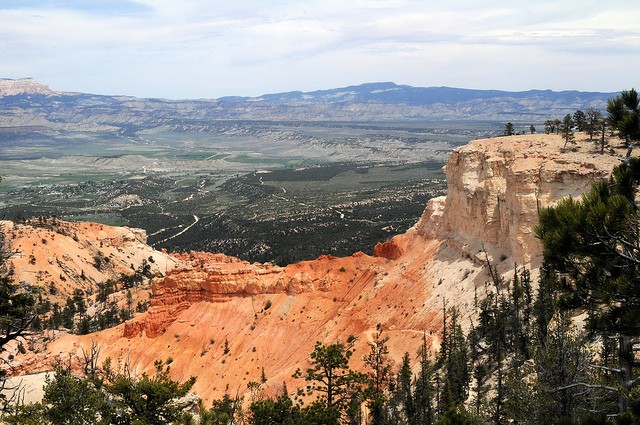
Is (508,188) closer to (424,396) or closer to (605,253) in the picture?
(424,396)

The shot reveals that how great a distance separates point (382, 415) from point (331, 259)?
78.3ft

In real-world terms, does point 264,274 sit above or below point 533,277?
below

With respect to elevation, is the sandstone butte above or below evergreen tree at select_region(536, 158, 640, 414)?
below

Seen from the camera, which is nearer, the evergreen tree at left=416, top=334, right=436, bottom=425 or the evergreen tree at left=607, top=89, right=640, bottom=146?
the evergreen tree at left=607, top=89, right=640, bottom=146

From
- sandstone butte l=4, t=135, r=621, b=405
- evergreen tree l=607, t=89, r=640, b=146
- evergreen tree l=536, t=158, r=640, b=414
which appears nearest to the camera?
evergreen tree l=536, t=158, r=640, b=414

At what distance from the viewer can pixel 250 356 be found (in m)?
42.9

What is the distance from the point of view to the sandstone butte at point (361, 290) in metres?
37.2

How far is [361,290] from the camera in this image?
47.1 m

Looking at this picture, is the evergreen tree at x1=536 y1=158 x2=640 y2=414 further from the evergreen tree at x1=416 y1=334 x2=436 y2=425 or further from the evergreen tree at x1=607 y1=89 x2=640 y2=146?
the evergreen tree at x1=416 y1=334 x2=436 y2=425

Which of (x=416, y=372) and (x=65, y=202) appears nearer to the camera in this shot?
(x=416, y=372)

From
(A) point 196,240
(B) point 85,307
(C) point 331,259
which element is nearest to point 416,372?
(C) point 331,259

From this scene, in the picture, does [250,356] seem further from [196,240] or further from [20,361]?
[196,240]

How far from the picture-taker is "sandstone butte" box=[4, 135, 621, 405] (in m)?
37.2

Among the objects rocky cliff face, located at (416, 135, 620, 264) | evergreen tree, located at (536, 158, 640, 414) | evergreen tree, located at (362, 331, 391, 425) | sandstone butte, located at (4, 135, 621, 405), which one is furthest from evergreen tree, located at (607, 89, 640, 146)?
sandstone butte, located at (4, 135, 621, 405)
